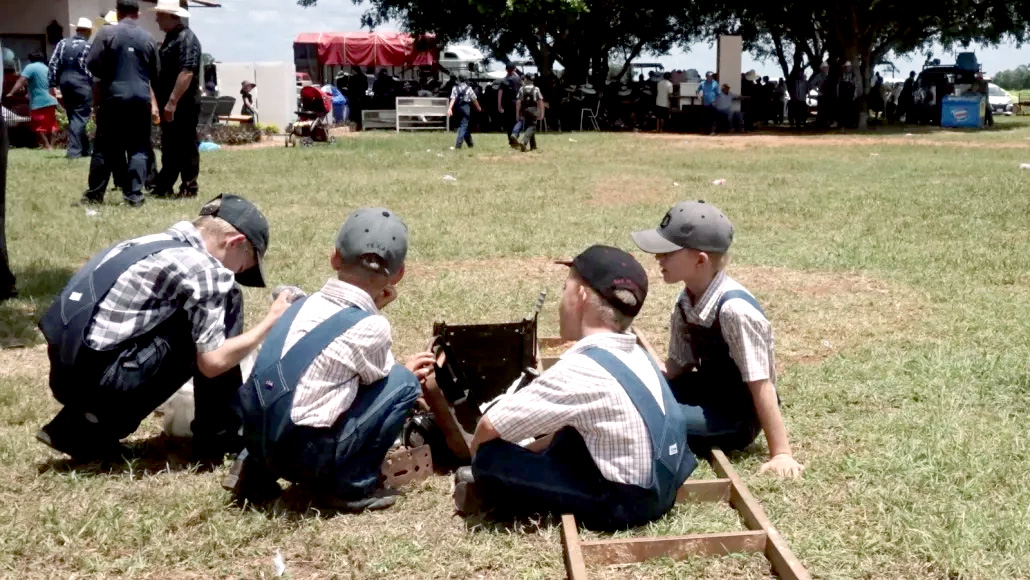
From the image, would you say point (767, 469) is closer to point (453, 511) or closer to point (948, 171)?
point (453, 511)

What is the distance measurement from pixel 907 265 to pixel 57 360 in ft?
20.4

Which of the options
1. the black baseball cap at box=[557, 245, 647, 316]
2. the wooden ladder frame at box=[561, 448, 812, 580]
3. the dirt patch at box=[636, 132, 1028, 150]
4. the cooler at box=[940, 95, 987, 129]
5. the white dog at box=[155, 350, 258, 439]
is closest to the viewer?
the wooden ladder frame at box=[561, 448, 812, 580]

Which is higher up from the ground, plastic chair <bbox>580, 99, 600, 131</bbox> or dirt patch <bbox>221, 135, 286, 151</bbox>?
plastic chair <bbox>580, 99, 600, 131</bbox>

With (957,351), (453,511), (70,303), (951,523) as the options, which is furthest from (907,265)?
(70,303)

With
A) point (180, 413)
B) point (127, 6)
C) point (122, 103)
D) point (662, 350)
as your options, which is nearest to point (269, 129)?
point (127, 6)

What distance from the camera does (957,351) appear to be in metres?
5.80

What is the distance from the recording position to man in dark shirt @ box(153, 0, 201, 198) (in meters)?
10.8

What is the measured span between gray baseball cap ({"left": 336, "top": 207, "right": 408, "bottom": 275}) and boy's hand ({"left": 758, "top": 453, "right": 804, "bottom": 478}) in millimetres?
1554

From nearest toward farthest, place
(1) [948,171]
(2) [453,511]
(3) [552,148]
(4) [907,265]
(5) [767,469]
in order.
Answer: (2) [453,511]
(5) [767,469]
(4) [907,265]
(1) [948,171]
(3) [552,148]

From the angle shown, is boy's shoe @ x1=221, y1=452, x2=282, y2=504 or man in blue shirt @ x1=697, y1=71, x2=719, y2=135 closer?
boy's shoe @ x1=221, y1=452, x2=282, y2=504

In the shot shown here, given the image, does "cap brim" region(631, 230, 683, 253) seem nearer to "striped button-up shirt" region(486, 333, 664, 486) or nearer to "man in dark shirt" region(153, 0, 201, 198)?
"striped button-up shirt" region(486, 333, 664, 486)

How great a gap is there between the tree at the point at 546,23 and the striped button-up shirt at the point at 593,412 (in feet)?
82.5

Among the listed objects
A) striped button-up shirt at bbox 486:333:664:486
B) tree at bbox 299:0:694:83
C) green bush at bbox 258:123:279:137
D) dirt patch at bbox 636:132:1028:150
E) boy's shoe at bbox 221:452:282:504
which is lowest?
boy's shoe at bbox 221:452:282:504

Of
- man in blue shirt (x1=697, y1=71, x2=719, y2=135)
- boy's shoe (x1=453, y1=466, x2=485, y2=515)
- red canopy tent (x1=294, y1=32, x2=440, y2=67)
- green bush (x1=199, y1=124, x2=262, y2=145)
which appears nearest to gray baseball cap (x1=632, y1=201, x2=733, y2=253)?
boy's shoe (x1=453, y1=466, x2=485, y2=515)
